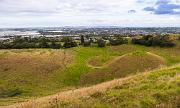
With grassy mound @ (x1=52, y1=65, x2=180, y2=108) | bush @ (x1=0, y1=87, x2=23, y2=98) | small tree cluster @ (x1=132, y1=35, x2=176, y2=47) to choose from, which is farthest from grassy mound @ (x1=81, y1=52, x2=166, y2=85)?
grassy mound @ (x1=52, y1=65, x2=180, y2=108)

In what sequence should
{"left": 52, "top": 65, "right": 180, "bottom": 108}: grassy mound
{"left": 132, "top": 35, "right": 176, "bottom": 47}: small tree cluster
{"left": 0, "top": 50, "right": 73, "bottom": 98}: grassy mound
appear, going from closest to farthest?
{"left": 52, "top": 65, "right": 180, "bottom": 108}: grassy mound, {"left": 0, "top": 50, "right": 73, "bottom": 98}: grassy mound, {"left": 132, "top": 35, "right": 176, "bottom": 47}: small tree cluster

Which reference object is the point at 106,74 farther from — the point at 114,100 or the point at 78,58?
the point at 114,100

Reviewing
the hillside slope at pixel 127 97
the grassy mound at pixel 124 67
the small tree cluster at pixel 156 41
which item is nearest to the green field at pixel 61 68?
the grassy mound at pixel 124 67

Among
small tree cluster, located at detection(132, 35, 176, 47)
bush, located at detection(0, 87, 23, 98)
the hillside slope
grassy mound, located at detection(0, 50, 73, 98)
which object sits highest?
the hillside slope

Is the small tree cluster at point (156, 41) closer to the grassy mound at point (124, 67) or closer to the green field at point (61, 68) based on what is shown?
the green field at point (61, 68)

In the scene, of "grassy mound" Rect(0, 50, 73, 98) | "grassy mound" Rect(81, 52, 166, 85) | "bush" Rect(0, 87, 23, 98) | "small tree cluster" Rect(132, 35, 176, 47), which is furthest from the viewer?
"small tree cluster" Rect(132, 35, 176, 47)

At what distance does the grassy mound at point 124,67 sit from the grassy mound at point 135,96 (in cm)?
3827

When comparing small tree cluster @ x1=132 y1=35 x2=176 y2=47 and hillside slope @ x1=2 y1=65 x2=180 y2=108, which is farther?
small tree cluster @ x1=132 y1=35 x2=176 y2=47

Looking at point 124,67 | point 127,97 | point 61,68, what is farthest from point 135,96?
point 61,68

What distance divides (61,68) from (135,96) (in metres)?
47.2

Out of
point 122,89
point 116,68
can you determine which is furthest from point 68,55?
point 122,89

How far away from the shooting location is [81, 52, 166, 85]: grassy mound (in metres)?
52.6

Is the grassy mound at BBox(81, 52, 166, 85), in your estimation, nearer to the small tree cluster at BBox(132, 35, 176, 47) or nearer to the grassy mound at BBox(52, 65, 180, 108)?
the small tree cluster at BBox(132, 35, 176, 47)

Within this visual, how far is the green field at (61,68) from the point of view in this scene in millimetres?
49906
